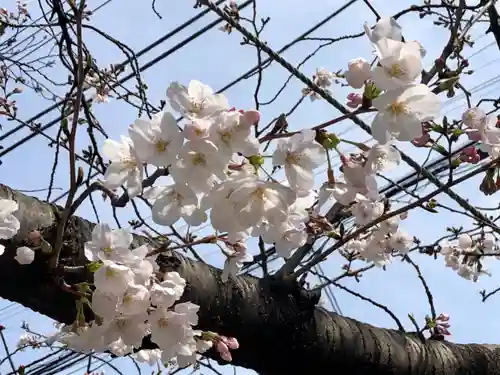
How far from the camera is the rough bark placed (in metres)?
1.08

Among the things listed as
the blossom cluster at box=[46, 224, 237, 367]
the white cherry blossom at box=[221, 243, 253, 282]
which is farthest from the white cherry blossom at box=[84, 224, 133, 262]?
the white cherry blossom at box=[221, 243, 253, 282]

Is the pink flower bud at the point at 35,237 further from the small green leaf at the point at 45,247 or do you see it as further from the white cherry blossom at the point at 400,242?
the white cherry blossom at the point at 400,242

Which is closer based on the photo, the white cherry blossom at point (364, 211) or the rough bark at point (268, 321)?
the rough bark at point (268, 321)

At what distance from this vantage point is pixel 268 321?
1.33 m

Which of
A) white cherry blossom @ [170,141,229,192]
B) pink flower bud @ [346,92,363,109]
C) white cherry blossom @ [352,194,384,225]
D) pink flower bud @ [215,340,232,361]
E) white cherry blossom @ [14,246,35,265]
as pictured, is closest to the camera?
white cherry blossom @ [170,141,229,192]

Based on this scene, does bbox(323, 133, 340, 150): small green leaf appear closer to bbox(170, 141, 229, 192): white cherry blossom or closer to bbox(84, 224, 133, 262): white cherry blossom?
bbox(170, 141, 229, 192): white cherry blossom

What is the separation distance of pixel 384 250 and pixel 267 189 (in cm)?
143

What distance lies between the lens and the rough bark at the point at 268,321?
1.08 meters

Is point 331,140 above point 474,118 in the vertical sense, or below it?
below

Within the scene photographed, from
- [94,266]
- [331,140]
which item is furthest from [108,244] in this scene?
[331,140]

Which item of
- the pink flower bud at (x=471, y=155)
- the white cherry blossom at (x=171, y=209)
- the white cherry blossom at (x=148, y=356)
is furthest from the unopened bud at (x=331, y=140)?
the white cherry blossom at (x=148, y=356)

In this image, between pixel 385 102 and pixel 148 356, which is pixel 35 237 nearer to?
pixel 385 102

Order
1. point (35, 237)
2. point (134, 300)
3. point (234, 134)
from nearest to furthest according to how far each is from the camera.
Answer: point (234, 134) → point (134, 300) → point (35, 237)

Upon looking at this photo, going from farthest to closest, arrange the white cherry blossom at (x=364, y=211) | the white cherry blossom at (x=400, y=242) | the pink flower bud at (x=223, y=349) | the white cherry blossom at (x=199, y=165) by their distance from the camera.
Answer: the white cherry blossom at (x=400, y=242) < the white cherry blossom at (x=364, y=211) < the pink flower bud at (x=223, y=349) < the white cherry blossom at (x=199, y=165)
